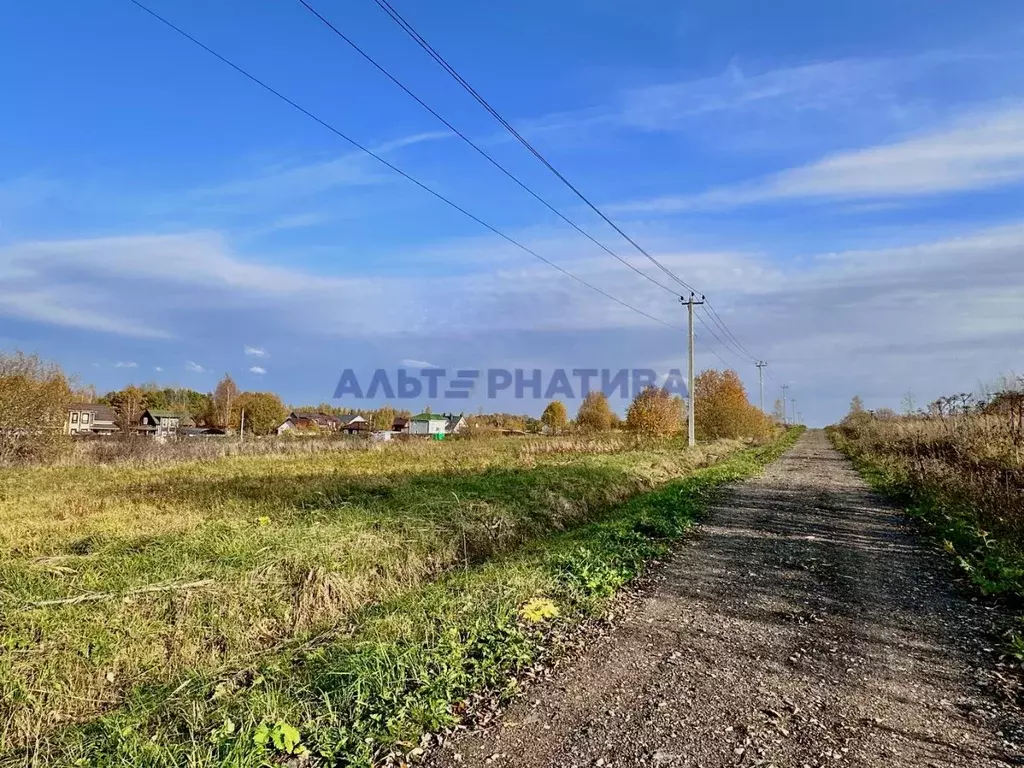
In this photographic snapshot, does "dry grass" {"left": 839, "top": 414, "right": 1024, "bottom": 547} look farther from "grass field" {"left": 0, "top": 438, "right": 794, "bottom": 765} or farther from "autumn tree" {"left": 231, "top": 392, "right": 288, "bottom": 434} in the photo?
"autumn tree" {"left": 231, "top": 392, "right": 288, "bottom": 434}

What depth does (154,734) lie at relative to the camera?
3814 millimetres

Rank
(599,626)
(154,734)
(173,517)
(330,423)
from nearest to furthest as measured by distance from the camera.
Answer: (154,734) → (599,626) → (173,517) → (330,423)

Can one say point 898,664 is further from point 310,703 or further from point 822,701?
point 310,703

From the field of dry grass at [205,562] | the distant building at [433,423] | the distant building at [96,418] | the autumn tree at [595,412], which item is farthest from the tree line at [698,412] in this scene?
the distant building at [96,418]

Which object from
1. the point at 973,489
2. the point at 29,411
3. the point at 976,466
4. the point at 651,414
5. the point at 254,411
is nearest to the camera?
the point at 973,489

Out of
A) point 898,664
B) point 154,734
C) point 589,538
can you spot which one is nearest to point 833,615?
point 898,664

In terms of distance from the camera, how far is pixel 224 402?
7662 cm

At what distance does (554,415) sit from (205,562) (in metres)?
86.7

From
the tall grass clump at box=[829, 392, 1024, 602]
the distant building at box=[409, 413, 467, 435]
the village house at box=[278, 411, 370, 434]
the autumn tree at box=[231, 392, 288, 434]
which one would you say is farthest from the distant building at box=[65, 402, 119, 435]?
the tall grass clump at box=[829, 392, 1024, 602]

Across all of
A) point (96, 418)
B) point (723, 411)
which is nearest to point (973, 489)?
point (723, 411)

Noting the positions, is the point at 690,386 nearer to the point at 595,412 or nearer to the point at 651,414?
the point at 651,414

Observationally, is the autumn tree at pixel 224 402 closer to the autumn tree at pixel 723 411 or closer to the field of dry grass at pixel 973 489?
the autumn tree at pixel 723 411

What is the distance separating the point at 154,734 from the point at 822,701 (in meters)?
4.40

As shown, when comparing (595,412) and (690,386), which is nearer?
(690,386)
